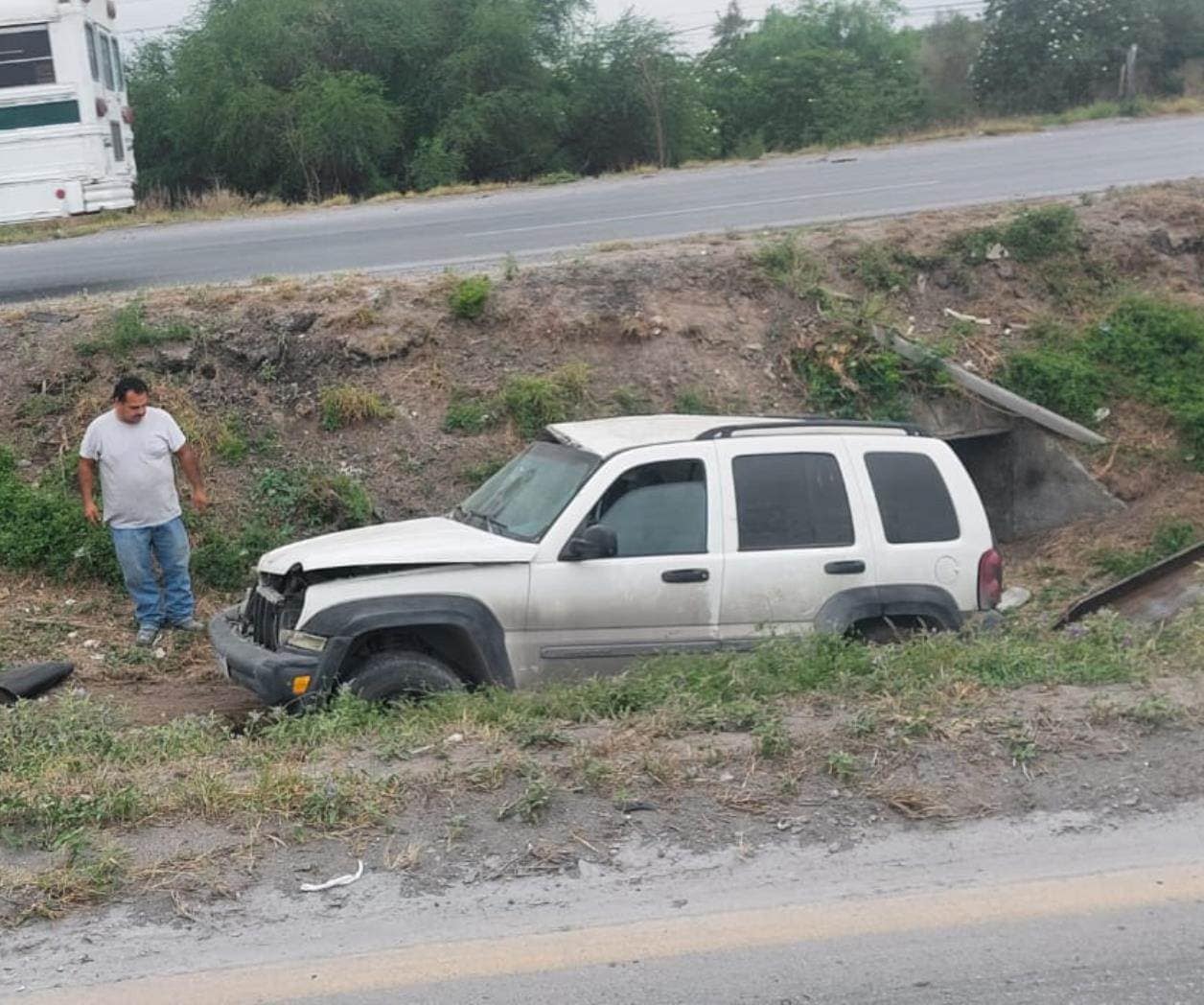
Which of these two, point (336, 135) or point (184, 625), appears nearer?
point (184, 625)

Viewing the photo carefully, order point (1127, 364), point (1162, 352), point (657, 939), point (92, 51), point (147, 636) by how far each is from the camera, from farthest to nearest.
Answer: point (92, 51)
point (1162, 352)
point (1127, 364)
point (147, 636)
point (657, 939)

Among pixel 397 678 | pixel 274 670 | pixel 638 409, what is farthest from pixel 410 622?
pixel 638 409

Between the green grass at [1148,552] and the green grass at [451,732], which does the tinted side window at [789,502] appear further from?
the green grass at [1148,552]

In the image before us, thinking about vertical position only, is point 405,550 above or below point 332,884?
above

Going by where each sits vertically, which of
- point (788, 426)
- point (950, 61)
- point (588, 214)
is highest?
point (950, 61)

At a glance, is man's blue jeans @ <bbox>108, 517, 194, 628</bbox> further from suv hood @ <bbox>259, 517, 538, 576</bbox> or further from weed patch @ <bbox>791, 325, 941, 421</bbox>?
weed patch @ <bbox>791, 325, 941, 421</bbox>

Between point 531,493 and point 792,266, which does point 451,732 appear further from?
Result: point 792,266

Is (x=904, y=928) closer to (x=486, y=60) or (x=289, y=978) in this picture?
(x=289, y=978)

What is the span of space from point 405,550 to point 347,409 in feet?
15.3

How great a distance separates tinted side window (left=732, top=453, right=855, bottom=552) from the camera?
783 centimetres

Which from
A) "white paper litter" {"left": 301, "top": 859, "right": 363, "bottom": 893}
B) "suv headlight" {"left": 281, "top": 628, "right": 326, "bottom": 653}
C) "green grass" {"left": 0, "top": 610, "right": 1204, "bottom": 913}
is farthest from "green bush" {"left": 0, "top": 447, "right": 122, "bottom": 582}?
"white paper litter" {"left": 301, "top": 859, "right": 363, "bottom": 893}

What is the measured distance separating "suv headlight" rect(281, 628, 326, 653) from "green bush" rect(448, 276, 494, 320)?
577 centimetres

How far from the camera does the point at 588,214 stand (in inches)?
784

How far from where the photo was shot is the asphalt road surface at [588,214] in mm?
16406
